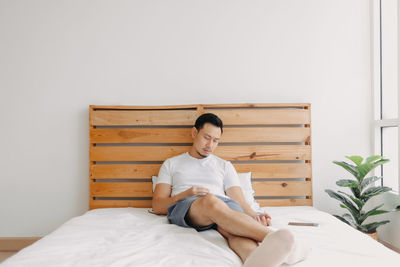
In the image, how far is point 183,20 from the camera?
7.93ft

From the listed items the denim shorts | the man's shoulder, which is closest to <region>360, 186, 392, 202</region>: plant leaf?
the denim shorts

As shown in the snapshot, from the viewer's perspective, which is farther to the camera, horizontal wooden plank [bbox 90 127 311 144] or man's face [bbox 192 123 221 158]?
horizontal wooden plank [bbox 90 127 311 144]

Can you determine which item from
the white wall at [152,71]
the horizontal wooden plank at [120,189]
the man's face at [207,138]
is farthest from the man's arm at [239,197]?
the white wall at [152,71]

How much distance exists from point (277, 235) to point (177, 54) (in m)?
1.74

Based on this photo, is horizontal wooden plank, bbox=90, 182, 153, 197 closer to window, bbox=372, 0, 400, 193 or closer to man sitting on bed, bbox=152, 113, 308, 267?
man sitting on bed, bbox=152, 113, 308, 267

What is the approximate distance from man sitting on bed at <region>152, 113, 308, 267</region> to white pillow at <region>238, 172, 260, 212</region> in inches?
4.5

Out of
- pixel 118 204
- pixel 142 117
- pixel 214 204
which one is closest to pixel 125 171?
pixel 118 204

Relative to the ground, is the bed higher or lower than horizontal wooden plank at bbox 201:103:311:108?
lower

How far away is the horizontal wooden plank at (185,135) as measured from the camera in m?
2.31

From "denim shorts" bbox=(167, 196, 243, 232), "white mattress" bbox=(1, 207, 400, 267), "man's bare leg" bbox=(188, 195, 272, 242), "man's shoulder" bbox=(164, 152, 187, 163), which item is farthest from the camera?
"man's shoulder" bbox=(164, 152, 187, 163)

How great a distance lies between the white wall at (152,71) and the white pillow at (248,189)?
59cm

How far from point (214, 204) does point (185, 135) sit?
2.99ft

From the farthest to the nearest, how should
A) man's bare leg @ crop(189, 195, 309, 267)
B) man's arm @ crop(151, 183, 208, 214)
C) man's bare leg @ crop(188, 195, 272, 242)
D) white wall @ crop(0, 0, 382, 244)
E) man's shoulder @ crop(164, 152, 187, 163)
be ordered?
white wall @ crop(0, 0, 382, 244), man's shoulder @ crop(164, 152, 187, 163), man's arm @ crop(151, 183, 208, 214), man's bare leg @ crop(188, 195, 272, 242), man's bare leg @ crop(189, 195, 309, 267)

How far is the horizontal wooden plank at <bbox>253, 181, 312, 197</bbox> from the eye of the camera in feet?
7.52
